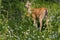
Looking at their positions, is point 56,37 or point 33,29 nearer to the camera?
point 56,37

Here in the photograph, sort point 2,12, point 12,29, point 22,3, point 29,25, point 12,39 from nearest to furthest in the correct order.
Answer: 1. point 12,39
2. point 12,29
3. point 29,25
4. point 2,12
5. point 22,3

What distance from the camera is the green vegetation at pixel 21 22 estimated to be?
12727 mm

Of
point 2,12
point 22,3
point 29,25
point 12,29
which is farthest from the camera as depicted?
point 22,3

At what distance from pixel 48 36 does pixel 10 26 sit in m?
1.80

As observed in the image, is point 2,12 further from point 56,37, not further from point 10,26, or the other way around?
point 56,37

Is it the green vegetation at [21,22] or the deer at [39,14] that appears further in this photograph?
the deer at [39,14]

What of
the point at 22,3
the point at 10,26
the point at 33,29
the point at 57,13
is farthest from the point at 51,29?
the point at 22,3

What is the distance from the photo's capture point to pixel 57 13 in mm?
16484

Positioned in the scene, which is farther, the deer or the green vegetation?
the deer

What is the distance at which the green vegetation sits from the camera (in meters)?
12.7

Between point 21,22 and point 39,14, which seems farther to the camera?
point 39,14

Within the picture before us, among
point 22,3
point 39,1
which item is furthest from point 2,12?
point 39,1

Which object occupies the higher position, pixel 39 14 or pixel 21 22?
pixel 39 14

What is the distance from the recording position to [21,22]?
14.7 meters
